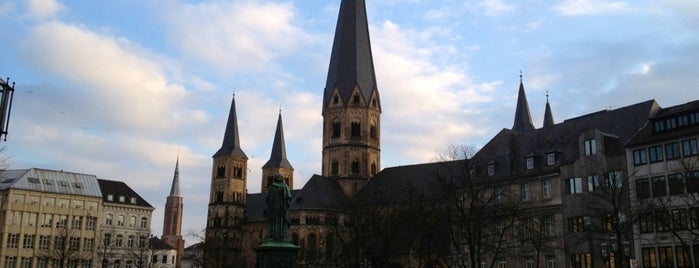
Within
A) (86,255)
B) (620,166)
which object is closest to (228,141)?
(86,255)

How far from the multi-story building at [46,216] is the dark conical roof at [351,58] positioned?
3821cm

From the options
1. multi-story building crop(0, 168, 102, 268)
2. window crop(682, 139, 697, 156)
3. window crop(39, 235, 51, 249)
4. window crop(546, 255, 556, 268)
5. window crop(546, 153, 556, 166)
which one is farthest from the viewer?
window crop(39, 235, 51, 249)

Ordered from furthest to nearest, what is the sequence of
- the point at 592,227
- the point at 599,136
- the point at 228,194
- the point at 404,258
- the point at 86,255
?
the point at 228,194 < the point at 86,255 < the point at 404,258 < the point at 599,136 < the point at 592,227

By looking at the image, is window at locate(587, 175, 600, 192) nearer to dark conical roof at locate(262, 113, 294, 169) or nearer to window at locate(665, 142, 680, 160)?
window at locate(665, 142, 680, 160)

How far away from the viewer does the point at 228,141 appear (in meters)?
123

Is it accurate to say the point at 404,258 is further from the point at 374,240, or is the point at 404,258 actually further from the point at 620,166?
the point at 620,166

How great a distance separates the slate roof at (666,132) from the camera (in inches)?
2009

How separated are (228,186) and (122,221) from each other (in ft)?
78.4

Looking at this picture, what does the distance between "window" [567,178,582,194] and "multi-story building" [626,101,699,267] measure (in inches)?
187

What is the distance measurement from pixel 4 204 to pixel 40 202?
14.5 feet

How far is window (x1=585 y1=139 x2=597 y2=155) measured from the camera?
5728 centimetres

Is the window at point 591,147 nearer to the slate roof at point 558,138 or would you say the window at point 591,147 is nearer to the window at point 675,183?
the slate roof at point 558,138

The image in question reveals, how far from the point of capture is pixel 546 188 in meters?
61.4

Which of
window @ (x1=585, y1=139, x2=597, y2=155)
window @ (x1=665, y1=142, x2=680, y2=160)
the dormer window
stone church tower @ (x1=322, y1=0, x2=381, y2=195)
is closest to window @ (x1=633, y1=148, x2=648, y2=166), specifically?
window @ (x1=665, y1=142, x2=680, y2=160)
